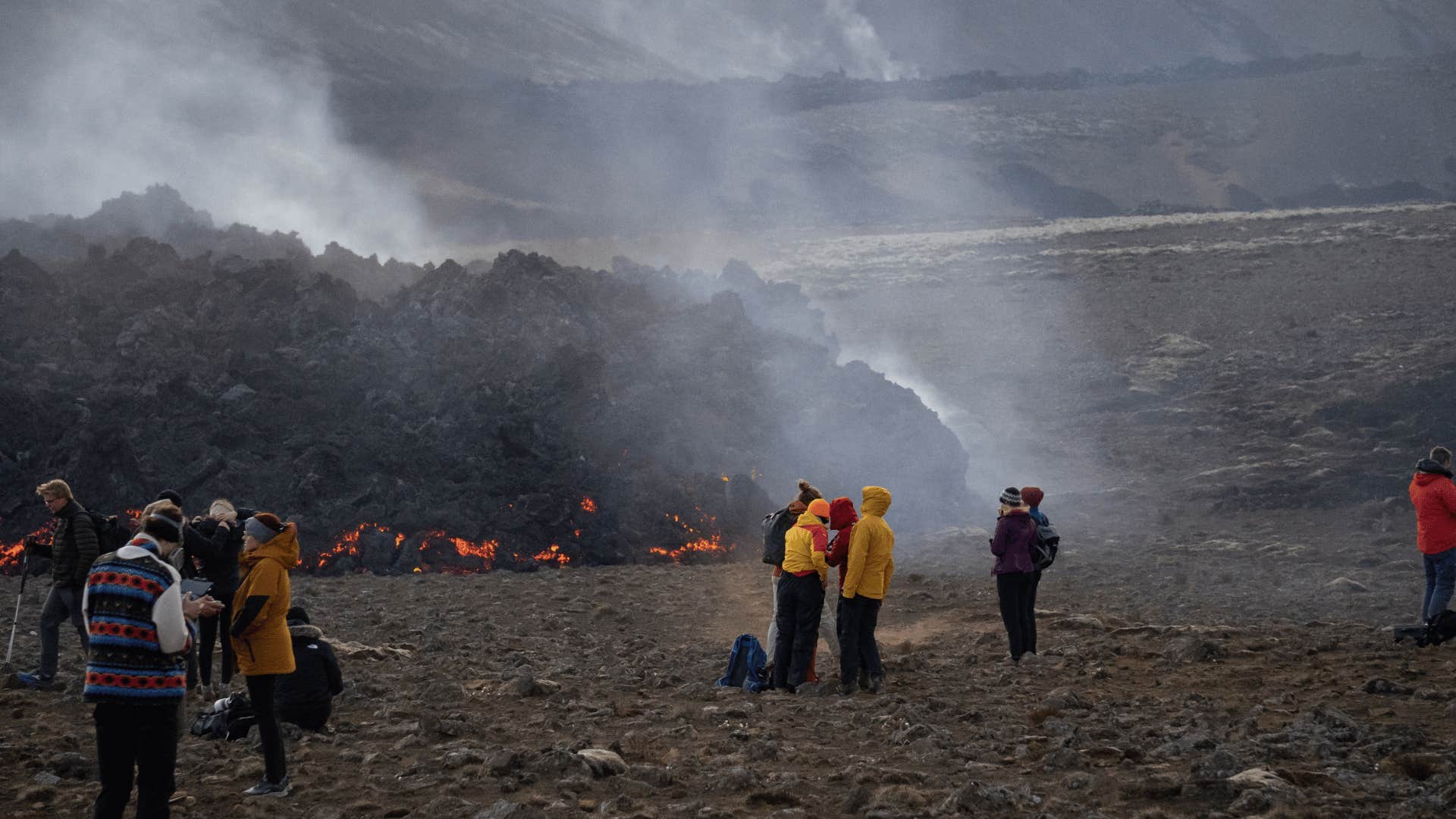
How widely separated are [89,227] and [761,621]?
2666cm

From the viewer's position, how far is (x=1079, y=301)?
44844mm

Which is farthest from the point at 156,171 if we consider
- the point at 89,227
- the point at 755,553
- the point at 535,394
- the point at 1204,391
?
the point at 1204,391

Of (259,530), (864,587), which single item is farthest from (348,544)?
(259,530)

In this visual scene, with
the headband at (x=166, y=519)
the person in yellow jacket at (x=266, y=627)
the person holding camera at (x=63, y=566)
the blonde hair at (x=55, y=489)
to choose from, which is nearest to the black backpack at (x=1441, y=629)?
the person in yellow jacket at (x=266, y=627)

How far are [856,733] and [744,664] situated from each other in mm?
2199

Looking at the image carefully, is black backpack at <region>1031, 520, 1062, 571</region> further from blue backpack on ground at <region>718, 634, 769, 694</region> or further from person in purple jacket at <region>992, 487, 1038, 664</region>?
blue backpack on ground at <region>718, 634, 769, 694</region>

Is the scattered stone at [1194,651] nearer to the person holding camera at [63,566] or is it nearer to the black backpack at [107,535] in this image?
the black backpack at [107,535]

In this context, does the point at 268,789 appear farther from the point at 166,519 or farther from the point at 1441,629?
the point at 1441,629

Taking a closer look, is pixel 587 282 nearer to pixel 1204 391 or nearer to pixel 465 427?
pixel 465 427

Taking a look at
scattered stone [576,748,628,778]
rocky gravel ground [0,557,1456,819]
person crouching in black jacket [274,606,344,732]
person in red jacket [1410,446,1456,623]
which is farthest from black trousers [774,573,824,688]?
person in red jacket [1410,446,1456,623]

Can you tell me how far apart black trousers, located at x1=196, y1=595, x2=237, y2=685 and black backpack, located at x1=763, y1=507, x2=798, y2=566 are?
423cm

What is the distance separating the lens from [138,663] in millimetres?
5543

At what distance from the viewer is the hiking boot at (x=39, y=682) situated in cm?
929

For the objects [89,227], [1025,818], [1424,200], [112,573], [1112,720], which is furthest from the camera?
[1424,200]
